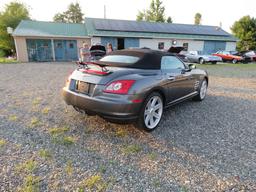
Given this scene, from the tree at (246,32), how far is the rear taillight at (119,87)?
127 ft

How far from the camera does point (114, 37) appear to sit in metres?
20.3

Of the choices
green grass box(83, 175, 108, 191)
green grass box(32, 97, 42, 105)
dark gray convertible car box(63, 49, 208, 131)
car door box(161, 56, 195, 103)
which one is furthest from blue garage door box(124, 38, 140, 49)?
green grass box(83, 175, 108, 191)

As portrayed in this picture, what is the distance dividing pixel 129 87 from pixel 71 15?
58135 millimetres

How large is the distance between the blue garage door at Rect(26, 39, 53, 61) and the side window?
17659mm

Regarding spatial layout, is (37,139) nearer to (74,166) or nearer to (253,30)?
(74,166)

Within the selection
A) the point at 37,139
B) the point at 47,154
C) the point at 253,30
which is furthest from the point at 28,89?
the point at 253,30

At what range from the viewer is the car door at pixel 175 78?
370 centimetres

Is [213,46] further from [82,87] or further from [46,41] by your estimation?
[82,87]

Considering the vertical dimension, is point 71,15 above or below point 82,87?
above

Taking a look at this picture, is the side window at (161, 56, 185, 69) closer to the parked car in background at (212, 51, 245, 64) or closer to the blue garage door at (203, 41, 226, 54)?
the parked car in background at (212, 51, 245, 64)

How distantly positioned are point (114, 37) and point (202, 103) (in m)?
16.9

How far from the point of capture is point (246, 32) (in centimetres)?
3478

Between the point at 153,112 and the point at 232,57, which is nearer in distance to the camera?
the point at 153,112

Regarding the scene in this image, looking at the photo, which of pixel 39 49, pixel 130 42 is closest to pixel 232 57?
pixel 130 42
